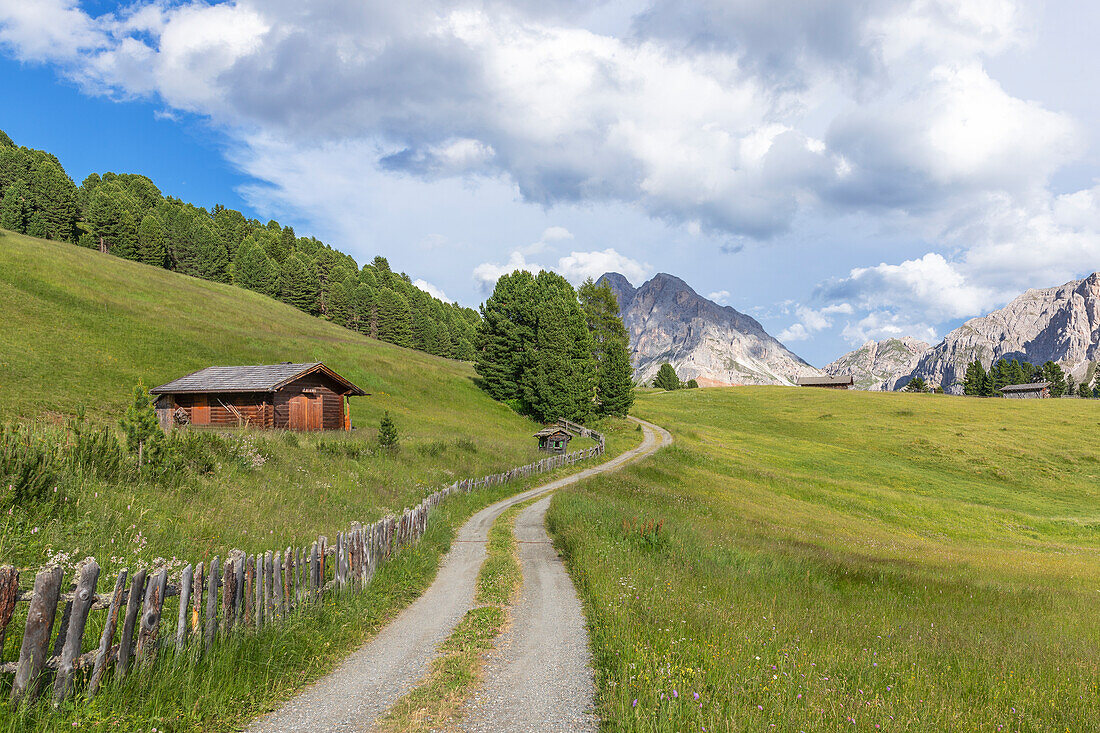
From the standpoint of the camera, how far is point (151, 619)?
6699 millimetres

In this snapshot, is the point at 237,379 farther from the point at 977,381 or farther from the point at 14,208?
the point at 977,381

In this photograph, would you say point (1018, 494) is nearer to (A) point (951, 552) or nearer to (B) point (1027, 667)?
(A) point (951, 552)

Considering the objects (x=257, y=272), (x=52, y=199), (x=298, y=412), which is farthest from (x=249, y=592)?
(x=52, y=199)

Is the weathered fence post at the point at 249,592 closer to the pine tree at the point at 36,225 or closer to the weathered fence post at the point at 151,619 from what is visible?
the weathered fence post at the point at 151,619

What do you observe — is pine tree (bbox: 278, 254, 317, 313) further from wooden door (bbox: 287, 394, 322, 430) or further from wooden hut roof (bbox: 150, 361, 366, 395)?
wooden door (bbox: 287, 394, 322, 430)

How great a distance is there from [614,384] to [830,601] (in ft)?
193

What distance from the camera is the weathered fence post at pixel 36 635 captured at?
5.45m

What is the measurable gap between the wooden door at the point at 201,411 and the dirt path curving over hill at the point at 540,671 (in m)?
37.8

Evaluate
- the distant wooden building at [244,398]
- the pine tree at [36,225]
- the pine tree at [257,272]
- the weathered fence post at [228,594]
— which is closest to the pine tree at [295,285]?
the pine tree at [257,272]

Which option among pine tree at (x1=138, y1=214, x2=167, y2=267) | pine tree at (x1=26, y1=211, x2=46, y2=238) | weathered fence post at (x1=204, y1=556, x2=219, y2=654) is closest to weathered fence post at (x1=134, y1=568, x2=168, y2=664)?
weathered fence post at (x1=204, y1=556, x2=219, y2=654)

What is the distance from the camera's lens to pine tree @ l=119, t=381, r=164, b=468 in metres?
13.7

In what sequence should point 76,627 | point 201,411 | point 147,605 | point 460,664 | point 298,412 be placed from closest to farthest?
point 76,627 < point 147,605 < point 460,664 < point 201,411 < point 298,412

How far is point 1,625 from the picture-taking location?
534cm

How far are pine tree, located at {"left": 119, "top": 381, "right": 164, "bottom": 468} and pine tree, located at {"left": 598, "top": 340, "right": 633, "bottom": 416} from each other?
61.2m
